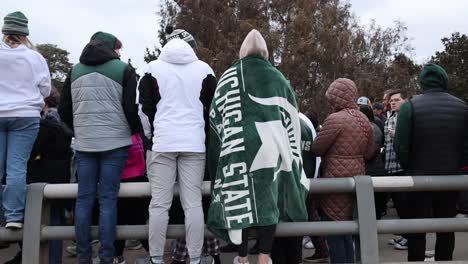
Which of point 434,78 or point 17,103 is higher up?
point 434,78

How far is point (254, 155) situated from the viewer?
4316mm

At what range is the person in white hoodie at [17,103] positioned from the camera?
15.0 feet

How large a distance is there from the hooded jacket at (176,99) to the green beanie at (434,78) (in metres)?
2.05

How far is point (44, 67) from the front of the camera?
16.1ft

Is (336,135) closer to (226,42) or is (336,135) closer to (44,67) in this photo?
(44,67)

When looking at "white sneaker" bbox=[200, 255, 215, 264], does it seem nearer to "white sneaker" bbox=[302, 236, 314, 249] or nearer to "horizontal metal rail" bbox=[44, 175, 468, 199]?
"horizontal metal rail" bbox=[44, 175, 468, 199]

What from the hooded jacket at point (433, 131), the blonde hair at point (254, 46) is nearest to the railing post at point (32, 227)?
the blonde hair at point (254, 46)

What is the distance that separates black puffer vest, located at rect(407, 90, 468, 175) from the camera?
16.4ft

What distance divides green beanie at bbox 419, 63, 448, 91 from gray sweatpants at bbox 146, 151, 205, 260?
2321 millimetres

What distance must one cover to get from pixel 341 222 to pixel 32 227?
2.57 m

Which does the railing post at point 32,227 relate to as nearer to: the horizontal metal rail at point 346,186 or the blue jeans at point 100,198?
the horizontal metal rail at point 346,186

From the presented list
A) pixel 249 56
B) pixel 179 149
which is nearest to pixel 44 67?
pixel 179 149

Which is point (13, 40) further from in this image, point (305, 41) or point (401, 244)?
point (305, 41)

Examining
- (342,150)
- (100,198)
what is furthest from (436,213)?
(100,198)
